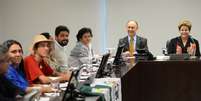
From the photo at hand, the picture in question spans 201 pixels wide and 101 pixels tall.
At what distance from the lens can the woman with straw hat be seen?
11.8 feet

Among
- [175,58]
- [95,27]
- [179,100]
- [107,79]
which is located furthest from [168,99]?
[95,27]

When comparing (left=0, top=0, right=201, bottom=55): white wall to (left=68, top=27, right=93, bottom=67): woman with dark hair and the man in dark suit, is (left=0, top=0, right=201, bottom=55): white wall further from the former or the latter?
(left=68, top=27, right=93, bottom=67): woman with dark hair

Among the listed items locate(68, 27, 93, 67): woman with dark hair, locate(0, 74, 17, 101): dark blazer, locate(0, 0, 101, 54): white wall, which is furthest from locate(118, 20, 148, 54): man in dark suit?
locate(0, 74, 17, 101): dark blazer

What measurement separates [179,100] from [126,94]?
663 mm

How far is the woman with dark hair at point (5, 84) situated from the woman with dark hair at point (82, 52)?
2.37m

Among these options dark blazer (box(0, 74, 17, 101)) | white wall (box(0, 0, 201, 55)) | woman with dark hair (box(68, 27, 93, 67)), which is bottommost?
dark blazer (box(0, 74, 17, 101))

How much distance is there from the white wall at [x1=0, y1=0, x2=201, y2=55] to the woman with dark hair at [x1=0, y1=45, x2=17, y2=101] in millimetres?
4227

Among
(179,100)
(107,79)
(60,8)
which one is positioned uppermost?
(60,8)

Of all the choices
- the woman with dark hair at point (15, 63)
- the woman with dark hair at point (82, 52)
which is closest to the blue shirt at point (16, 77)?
the woman with dark hair at point (15, 63)

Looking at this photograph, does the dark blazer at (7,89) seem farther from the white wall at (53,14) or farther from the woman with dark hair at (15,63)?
the white wall at (53,14)

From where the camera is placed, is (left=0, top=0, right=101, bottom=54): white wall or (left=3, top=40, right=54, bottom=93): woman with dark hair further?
(left=0, top=0, right=101, bottom=54): white wall

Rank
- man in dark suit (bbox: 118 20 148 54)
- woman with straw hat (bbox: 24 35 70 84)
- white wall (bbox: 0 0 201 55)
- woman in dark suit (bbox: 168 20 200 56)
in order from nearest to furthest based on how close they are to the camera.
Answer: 1. woman with straw hat (bbox: 24 35 70 84)
2. woman in dark suit (bbox: 168 20 200 56)
3. man in dark suit (bbox: 118 20 148 54)
4. white wall (bbox: 0 0 201 55)

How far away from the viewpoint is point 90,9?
→ 6.77 meters

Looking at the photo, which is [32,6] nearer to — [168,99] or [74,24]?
[74,24]
